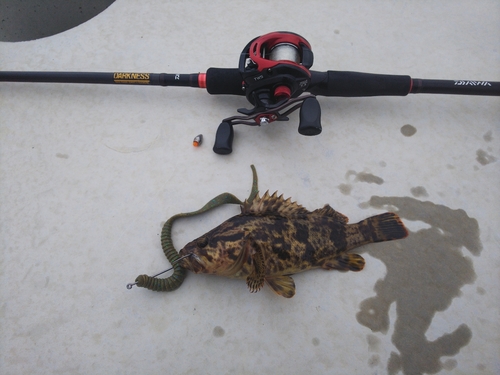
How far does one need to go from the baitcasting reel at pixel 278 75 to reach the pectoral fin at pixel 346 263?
81 centimetres

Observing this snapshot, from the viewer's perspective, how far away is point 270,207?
2088mm

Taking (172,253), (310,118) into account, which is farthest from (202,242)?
(310,118)

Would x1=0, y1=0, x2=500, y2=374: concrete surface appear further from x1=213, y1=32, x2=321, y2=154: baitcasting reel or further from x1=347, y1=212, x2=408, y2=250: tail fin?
x1=213, y1=32, x2=321, y2=154: baitcasting reel

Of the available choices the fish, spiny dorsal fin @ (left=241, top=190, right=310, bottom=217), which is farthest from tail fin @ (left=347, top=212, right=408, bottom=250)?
spiny dorsal fin @ (left=241, top=190, right=310, bottom=217)

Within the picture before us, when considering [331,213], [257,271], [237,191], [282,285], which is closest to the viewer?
[257,271]

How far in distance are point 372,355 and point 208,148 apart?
5.61 feet

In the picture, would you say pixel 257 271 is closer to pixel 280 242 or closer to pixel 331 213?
pixel 280 242

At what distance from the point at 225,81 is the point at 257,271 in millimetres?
1388

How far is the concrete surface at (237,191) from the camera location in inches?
75.4

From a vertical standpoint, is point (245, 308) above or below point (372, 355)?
above

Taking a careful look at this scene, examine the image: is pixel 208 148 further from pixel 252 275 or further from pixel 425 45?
pixel 425 45

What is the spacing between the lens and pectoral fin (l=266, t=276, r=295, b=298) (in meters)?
1.92

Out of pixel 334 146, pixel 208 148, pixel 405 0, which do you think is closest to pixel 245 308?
pixel 208 148

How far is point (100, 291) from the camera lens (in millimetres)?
2029
